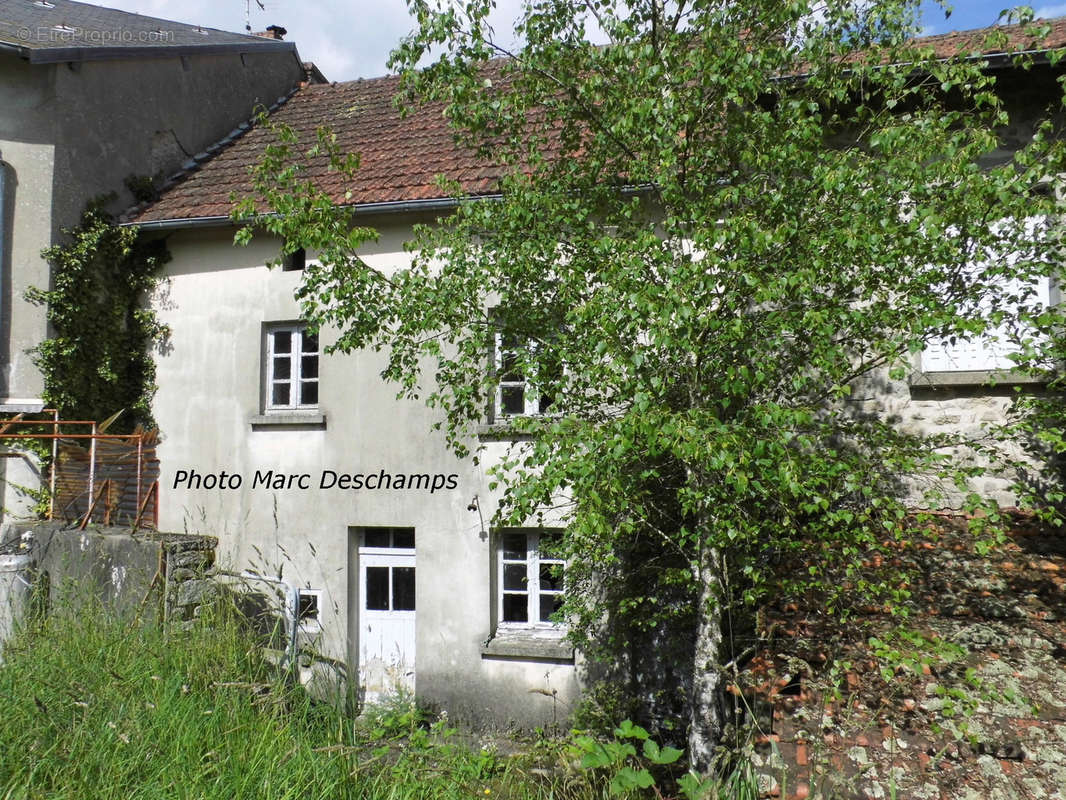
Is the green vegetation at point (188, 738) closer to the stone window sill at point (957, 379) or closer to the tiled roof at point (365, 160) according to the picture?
the stone window sill at point (957, 379)

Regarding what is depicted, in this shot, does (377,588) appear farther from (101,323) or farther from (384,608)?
(101,323)

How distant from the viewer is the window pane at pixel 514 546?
9.06 m

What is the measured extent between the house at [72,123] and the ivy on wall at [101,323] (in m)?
0.16

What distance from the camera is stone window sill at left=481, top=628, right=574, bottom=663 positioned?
27.8ft

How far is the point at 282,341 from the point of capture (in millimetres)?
10000

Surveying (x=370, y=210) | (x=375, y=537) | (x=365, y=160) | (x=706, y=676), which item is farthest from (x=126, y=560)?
(x=365, y=160)

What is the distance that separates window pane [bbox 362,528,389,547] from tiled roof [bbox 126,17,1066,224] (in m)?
3.78

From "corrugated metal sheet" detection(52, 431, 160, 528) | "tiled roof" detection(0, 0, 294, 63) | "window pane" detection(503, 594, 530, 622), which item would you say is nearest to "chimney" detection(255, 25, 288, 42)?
"tiled roof" detection(0, 0, 294, 63)

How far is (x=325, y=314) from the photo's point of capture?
18.6ft

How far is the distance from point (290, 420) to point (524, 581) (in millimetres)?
3314

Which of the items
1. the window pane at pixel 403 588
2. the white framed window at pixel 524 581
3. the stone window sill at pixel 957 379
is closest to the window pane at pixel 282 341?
the window pane at pixel 403 588

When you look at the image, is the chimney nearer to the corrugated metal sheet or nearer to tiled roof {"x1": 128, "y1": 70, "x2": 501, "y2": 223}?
tiled roof {"x1": 128, "y1": 70, "x2": 501, "y2": 223}

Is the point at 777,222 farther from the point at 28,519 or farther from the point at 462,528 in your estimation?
the point at 28,519

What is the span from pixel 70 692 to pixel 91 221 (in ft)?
26.1
